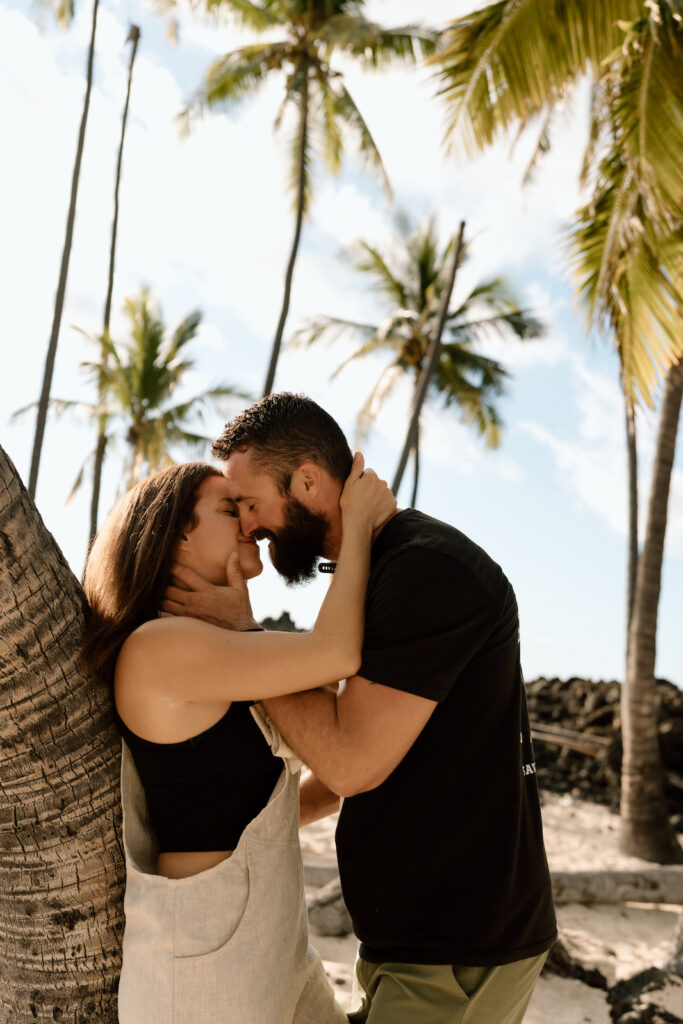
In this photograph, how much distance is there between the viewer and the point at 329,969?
4.86 metres

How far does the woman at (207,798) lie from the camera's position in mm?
1952

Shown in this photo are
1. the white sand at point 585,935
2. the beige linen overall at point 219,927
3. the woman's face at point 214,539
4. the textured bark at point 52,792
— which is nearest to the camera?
the beige linen overall at point 219,927

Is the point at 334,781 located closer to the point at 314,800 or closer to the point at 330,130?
the point at 314,800

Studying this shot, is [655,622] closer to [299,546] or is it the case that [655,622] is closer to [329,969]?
[329,969]

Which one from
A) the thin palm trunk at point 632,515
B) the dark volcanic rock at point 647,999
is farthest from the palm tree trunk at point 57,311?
the dark volcanic rock at point 647,999

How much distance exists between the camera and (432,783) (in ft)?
6.81

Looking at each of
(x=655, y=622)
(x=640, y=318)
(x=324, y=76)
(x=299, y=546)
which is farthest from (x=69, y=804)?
(x=324, y=76)

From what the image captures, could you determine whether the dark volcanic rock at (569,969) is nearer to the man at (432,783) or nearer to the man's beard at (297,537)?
the man at (432,783)

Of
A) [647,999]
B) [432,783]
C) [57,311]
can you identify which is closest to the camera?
[432,783]

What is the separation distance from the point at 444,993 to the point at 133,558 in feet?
4.12

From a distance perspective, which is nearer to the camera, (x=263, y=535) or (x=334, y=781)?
(x=334, y=781)

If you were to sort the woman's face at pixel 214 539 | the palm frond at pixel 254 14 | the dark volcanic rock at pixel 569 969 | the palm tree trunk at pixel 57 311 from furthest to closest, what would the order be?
1. the palm frond at pixel 254 14
2. the palm tree trunk at pixel 57 311
3. the dark volcanic rock at pixel 569 969
4. the woman's face at pixel 214 539

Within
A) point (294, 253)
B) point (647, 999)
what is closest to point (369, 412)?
point (294, 253)

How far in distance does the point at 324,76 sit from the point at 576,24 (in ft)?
39.8
